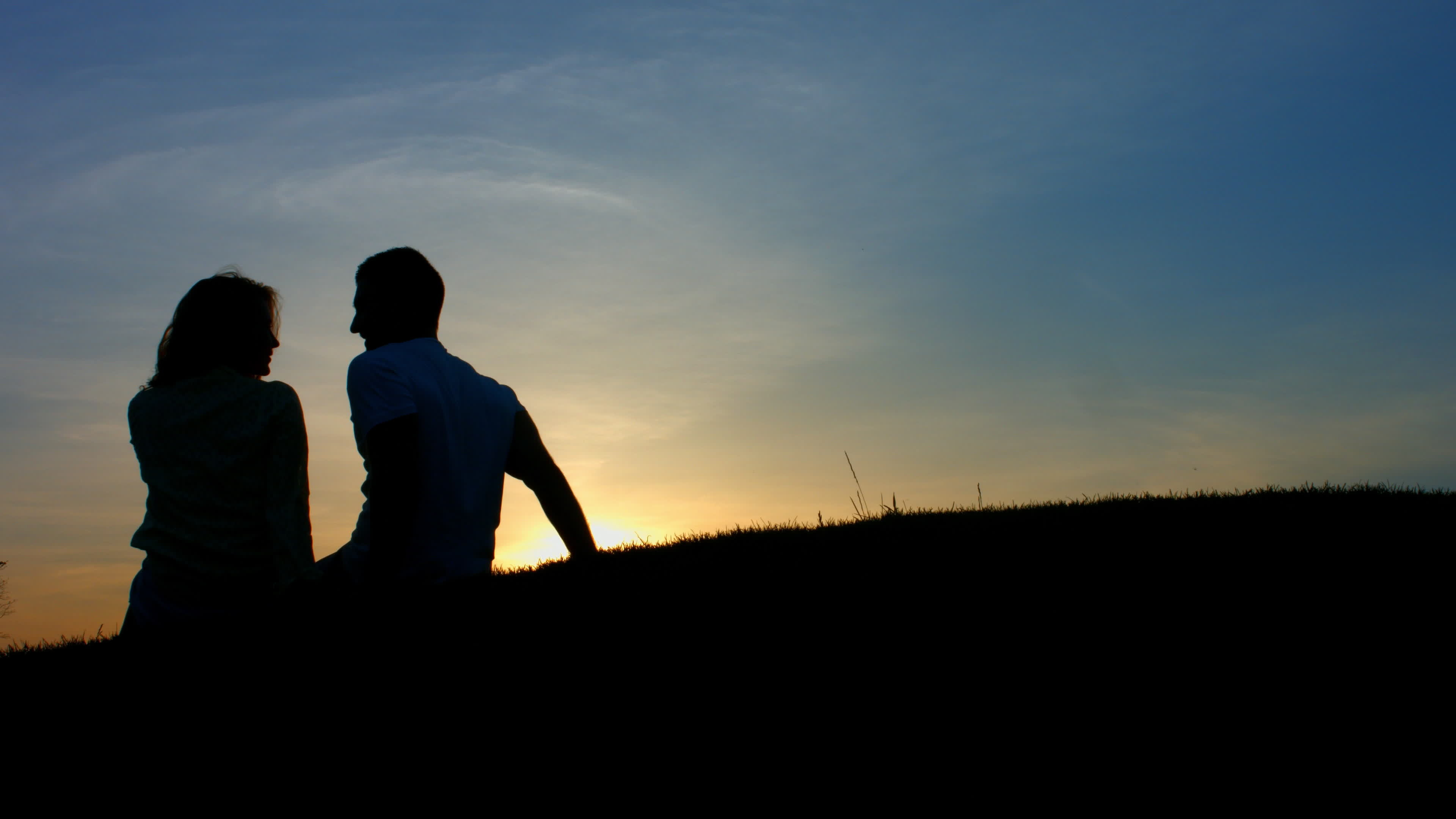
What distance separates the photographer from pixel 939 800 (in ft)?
10.5

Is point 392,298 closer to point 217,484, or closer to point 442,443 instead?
point 442,443

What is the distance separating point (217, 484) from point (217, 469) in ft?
0.30

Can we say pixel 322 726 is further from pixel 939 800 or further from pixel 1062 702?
pixel 1062 702

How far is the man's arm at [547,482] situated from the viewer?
583cm

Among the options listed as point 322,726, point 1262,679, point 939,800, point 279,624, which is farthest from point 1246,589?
point 279,624

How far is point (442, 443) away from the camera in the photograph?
5133mm

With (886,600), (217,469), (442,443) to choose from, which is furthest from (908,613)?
(217,469)

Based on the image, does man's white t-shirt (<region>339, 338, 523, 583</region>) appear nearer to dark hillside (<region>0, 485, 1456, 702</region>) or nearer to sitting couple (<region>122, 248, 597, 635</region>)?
sitting couple (<region>122, 248, 597, 635</region>)

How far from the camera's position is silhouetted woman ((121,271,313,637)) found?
4.98m

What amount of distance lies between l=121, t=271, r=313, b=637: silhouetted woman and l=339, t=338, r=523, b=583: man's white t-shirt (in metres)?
0.43

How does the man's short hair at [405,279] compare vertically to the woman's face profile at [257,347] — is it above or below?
above

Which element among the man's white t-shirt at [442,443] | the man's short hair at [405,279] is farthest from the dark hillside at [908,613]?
the man's short hair at [405,279]

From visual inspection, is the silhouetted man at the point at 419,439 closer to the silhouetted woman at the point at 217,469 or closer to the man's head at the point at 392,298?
the man's head at the point at 392,298

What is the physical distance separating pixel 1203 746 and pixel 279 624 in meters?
4.64
